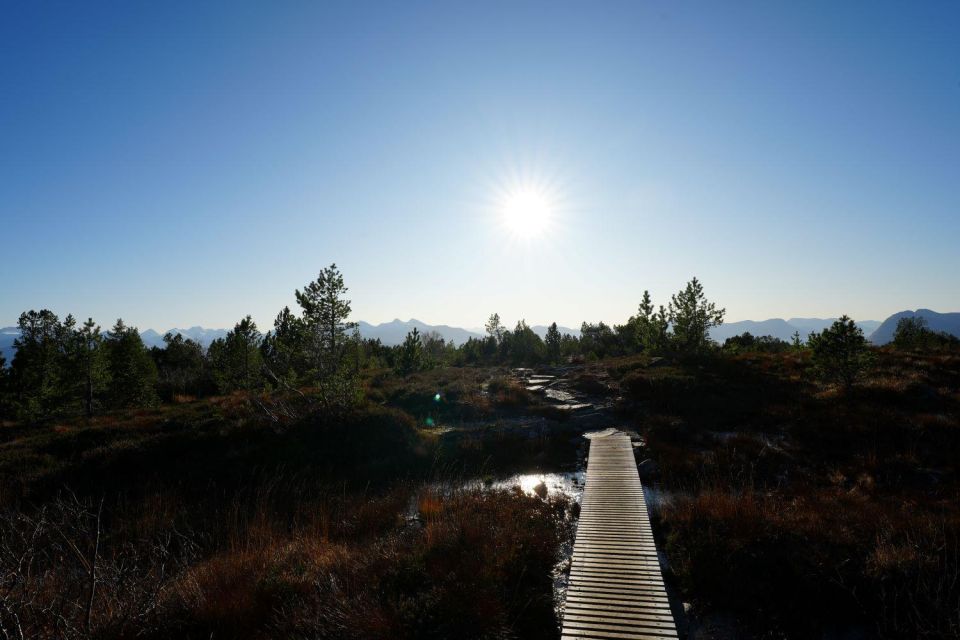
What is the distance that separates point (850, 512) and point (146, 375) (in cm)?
4062

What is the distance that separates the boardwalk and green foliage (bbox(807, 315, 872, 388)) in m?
13.1

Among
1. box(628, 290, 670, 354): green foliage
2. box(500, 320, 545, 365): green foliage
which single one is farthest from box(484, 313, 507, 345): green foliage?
box(628, 290, 670, 354): green foliage

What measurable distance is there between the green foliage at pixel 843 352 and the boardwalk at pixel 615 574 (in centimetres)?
1305

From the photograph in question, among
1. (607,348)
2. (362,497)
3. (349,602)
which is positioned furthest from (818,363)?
(607,348)

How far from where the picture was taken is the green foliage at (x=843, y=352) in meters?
17.1

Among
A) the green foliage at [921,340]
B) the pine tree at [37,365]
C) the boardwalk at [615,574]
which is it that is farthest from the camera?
the pine tree at [37,365]

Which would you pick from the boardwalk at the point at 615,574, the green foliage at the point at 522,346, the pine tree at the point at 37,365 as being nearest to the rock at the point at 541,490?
the boardwalk at the point at 615,574

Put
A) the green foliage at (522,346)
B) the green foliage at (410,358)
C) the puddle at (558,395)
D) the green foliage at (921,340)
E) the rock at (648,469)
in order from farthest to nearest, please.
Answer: the green foliage at (522,346)
the green foliage at (410,358)
the green foliage at (921,340)
the puddle at (558,395)
the rock at (648,469)

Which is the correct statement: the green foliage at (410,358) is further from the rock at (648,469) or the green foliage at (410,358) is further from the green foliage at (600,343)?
the rock at (648,469)

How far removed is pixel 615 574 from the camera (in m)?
6.77

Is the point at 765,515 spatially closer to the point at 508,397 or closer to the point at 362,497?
the point at 362,497

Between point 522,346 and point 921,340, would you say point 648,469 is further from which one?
point 522,346

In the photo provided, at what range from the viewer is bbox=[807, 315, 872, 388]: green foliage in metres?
17.1

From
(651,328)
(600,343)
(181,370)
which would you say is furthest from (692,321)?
(181,370)
